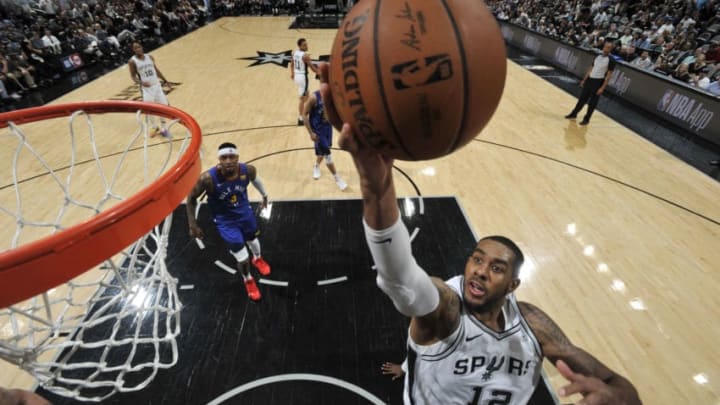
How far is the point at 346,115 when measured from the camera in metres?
1.15

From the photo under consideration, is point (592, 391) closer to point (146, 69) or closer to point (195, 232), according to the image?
point (195, 232)

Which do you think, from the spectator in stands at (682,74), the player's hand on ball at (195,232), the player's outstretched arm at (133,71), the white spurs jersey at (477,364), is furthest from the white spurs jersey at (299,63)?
the spectator in stands at (682,74)

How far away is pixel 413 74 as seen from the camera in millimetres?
1096

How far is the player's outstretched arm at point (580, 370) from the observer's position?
142 centimetres

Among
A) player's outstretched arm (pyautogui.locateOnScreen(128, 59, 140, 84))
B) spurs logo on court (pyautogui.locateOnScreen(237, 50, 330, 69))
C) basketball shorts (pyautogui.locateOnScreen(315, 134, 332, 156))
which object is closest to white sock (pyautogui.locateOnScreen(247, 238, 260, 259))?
basketball shorts (pyautogui.locateOnScreen(315, 134, 332, 156))

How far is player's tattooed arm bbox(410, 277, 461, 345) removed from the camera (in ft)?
5.00

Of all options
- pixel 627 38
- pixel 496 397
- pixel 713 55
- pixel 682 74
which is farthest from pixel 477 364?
pixel 627 38

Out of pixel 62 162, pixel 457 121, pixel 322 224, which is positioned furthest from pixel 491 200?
pixel 62 162

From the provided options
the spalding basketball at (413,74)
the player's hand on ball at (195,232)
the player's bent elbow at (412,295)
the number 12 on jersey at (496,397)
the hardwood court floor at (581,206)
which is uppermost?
the spalding basketball at (413,74)

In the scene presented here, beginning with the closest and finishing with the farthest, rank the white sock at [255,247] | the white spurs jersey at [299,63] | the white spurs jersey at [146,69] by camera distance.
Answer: the white sock at [255,247]
the white spurs jersey at [146,69]
the white spurs jersey at [299,63]

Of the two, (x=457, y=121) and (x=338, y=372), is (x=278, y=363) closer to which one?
(x=338, y=372)

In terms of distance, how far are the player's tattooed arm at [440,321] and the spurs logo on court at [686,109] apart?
8435mm

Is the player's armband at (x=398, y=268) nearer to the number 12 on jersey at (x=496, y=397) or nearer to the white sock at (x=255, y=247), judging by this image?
the number 12 on jersey at (x=496, y=397)

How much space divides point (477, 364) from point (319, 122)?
12.9 feet
